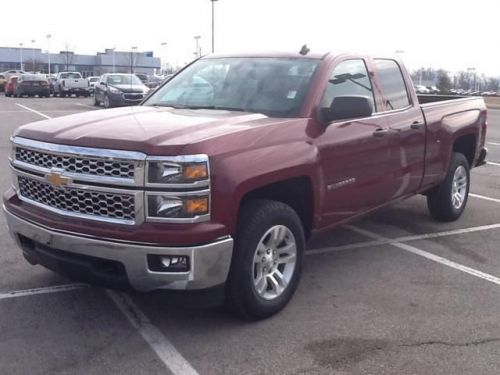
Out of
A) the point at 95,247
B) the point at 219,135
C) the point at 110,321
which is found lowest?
the point at 110,321

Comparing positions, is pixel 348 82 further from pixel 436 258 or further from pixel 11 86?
pixel 11 86

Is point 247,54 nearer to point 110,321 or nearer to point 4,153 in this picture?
point 110,321

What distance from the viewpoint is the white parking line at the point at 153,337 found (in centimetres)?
366

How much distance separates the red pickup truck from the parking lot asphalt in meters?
0.36

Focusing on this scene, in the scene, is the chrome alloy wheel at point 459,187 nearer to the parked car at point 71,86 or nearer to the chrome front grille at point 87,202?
the chrome front grille at point 87,202

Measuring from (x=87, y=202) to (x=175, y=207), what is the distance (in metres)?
0.60

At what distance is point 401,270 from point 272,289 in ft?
5.34

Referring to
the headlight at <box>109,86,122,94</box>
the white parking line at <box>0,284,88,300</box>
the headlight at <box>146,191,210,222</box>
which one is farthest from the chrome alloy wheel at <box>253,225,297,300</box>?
the headlight at <box>109,86,122,94</box>

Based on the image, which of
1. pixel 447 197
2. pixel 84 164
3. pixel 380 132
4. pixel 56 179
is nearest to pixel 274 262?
pixel 84 164

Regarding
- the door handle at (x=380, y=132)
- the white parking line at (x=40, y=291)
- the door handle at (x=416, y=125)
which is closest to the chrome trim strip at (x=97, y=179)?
the white parking line at (x=40, y=291)

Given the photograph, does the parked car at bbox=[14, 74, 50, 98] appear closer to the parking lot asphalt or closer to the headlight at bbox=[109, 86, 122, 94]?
the headlight at bbox=[109, 86, 122, 94]

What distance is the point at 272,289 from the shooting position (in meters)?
4.43

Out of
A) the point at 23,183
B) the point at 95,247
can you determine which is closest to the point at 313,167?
the point at 95,247

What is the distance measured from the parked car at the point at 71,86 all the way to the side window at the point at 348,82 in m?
35.5
